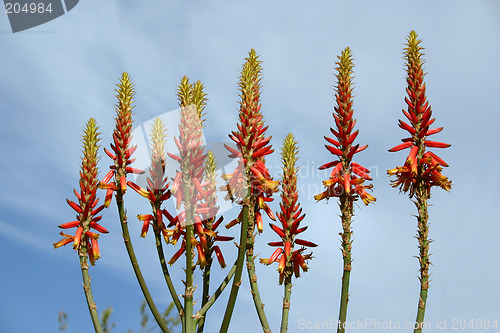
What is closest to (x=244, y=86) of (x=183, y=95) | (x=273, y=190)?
(x=183, y=95)

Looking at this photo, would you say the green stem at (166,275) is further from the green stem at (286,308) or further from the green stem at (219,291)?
the green stem at (286,308)

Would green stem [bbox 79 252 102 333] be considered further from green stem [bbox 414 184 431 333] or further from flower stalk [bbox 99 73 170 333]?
green stem [bbox 414 184 431 333]

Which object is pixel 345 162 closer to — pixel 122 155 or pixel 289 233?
pixel 289 233

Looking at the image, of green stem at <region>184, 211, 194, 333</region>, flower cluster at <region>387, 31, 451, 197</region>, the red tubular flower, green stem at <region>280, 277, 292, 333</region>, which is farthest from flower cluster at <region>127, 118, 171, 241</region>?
flower cluster at <region>387, 31, 451, 197</region>

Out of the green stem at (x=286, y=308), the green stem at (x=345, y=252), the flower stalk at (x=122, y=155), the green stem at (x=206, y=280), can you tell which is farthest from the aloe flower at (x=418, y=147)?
the flower stalk at (x=122, y=155)

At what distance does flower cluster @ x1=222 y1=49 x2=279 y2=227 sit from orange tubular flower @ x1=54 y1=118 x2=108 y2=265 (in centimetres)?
225

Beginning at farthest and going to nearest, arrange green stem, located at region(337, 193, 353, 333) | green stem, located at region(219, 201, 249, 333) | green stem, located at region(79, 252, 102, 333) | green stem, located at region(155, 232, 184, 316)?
1. green stem, located at region(79, 252, 102, 333)
2. green stem, located at region(155, 232, 184, 316)
3. green stem, located at region(337, 193, 353, 333)
4. green stem, located at region(219, 201, 249, 333)

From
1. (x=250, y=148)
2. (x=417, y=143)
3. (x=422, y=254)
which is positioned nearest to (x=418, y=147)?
(x=417, y=143)

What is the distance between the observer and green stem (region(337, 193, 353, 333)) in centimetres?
717

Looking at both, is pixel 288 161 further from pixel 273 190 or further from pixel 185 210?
pixel 185 210

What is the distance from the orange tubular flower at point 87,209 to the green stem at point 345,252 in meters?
3.95

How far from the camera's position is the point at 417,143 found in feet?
27.7

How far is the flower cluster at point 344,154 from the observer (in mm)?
7865

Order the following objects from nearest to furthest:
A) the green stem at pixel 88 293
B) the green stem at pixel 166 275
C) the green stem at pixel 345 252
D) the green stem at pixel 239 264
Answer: the green stem at pixel 239 264
the green stem at pixel 345 252
the green stem at pixel 166 275
the green stem at pixel 88 293
